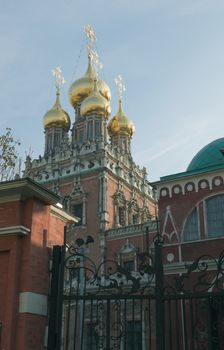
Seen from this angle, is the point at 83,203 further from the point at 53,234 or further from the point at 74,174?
the point at 53,234

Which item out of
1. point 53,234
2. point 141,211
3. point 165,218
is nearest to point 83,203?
point 141,211

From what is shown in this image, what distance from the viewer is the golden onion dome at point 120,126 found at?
40125 mm

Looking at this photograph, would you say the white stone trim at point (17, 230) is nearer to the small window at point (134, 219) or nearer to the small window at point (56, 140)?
the small window at point (134, 219)

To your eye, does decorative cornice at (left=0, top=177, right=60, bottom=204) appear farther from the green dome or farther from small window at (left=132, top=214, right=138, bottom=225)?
small window at (left=132, top=214, right=138, bottom=225)

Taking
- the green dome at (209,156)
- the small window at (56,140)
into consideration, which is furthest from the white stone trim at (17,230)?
the small window at (56,140)

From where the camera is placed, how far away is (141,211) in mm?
36500

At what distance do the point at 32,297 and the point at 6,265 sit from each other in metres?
0.69

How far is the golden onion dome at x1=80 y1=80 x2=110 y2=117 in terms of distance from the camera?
118 ft

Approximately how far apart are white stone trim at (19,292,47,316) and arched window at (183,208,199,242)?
13761 mm

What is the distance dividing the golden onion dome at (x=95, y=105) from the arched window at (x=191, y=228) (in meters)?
17.2

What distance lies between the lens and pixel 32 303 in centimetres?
702

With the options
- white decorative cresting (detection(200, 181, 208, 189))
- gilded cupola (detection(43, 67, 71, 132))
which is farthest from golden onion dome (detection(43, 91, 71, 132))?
white decorative cresting (detection(200, 181, 208, 189))

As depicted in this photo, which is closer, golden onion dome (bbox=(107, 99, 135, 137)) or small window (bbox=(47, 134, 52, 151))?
small window (bbox=(47, 134, 52, 151))

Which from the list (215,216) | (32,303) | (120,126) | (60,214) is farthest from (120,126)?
(32,303)
